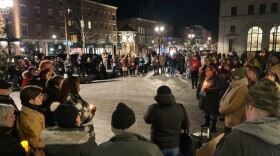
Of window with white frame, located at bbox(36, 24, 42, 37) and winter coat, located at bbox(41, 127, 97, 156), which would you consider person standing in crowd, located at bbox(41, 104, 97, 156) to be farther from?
window with white frame, located at bbox(36, 24, 42, 37)

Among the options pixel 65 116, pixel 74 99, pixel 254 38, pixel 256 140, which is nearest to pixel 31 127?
pixel 74 99

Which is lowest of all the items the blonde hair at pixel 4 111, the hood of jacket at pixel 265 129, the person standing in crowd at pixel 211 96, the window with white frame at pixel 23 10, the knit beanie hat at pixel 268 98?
the person standing in crowd at pixel 211 96

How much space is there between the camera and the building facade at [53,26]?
125 ft

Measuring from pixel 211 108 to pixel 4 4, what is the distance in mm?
12311

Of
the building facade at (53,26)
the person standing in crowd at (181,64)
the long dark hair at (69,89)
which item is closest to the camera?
the long dark hair at (69,89)

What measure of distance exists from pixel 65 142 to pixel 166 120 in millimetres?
1580

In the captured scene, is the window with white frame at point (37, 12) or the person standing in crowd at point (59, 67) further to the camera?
the window with white frame at point (37, 12)

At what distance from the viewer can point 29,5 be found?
131 ft

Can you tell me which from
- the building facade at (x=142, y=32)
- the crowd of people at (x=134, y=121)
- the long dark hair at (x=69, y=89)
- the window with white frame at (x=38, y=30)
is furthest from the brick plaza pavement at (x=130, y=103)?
the building facade at (x=142, y=32)

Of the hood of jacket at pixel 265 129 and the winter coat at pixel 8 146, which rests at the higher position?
the hood of jacket at pixel 265 129

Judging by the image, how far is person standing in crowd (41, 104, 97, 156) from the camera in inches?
93.7

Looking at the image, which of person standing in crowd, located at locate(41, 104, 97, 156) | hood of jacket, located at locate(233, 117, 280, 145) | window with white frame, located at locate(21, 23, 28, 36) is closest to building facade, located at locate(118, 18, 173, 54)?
window with white frame, located at locate(21, 23, 28, 36)

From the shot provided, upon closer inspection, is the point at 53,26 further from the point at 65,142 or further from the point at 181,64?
the point at 65,142

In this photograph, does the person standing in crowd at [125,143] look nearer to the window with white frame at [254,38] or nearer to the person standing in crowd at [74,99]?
the person standing in crowd at [74,99]
